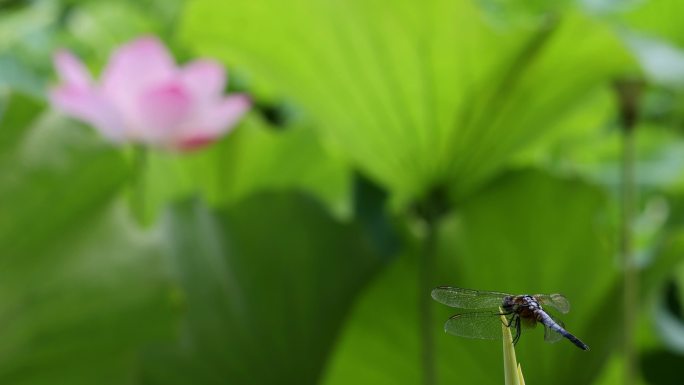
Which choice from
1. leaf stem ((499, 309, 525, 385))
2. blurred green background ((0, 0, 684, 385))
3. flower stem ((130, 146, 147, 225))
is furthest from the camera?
flower stem ((130, 146, 147, 225))

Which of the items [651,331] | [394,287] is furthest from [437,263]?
[651,331]

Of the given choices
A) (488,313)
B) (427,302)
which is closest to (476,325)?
(488,313)

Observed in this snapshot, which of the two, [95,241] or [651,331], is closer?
[95,241]

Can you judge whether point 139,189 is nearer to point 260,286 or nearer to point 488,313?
point 260,286

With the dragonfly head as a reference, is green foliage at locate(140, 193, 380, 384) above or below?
below

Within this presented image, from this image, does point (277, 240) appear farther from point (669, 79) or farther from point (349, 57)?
point (669, 79)

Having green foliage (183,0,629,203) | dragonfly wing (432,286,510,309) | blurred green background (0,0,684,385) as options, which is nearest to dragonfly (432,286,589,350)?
dragonfly wing (432,286,510,309)

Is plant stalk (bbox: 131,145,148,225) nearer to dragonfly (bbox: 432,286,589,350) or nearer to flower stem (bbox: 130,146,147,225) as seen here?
flower stem (bbox: 130,146,147,225)

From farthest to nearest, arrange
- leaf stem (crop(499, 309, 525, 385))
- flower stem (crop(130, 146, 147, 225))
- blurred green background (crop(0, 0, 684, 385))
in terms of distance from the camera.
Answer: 1. flower stem (crop(130, 146, 147, 225))
2. blurred green background (crop(0, 0, 684, 385))
3. leaf stem (crop(499, 309, 525, 385))
